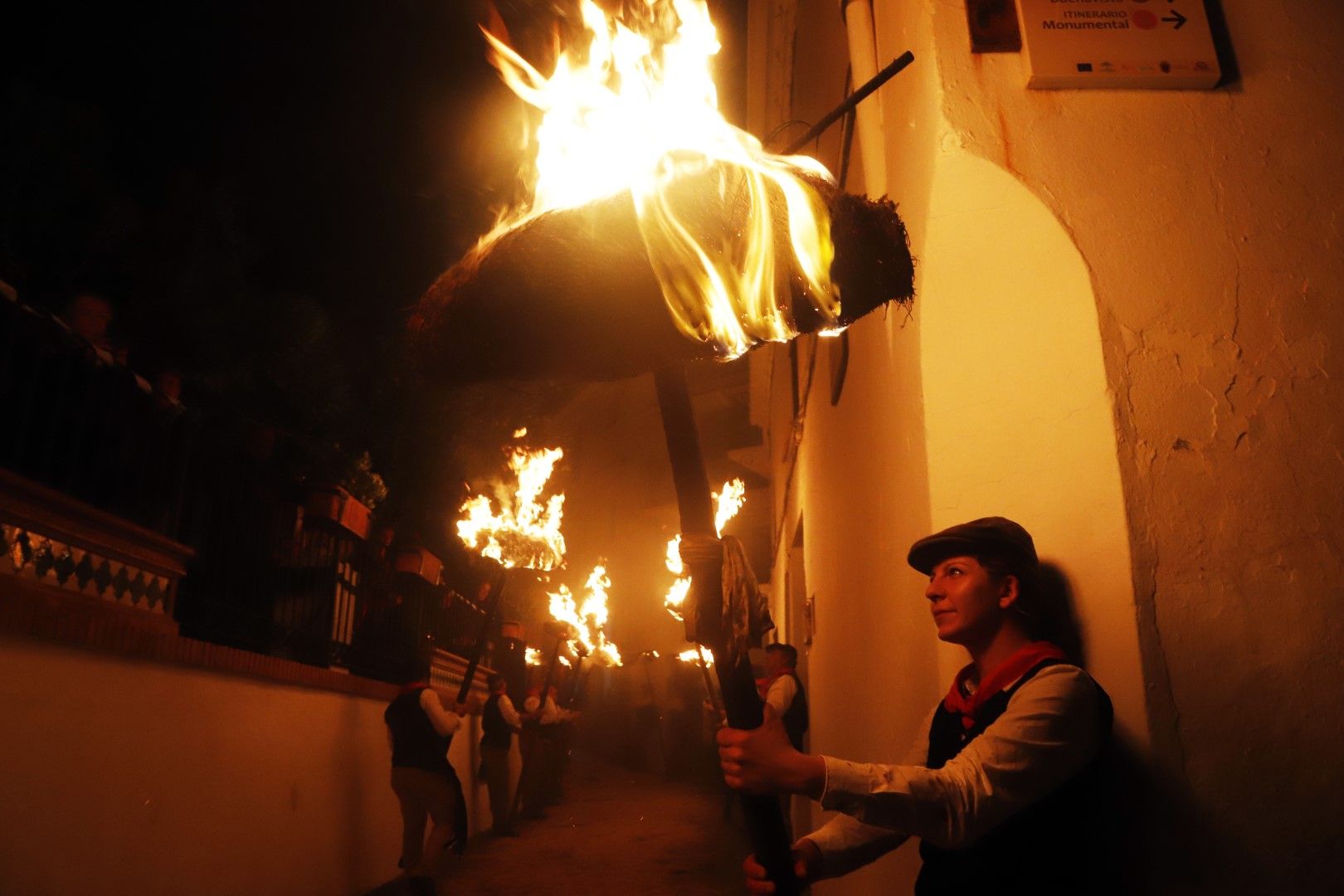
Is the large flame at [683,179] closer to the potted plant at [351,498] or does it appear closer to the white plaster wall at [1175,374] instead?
the white plaster wall at [1175,374]

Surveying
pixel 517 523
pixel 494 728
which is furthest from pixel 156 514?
pixel 494 728

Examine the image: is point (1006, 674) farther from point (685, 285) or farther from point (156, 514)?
point (156, 514)

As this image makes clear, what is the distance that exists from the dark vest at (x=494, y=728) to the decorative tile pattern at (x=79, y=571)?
6.95 metres

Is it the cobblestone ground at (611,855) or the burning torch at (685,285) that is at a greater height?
the burning torch at (685,285)

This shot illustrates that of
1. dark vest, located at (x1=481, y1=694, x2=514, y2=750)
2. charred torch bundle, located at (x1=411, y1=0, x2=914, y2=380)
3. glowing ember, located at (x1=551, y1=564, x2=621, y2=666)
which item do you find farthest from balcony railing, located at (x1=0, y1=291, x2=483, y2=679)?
glowing ember, located at (x1=551, y1=564, x2=621, y2=666)

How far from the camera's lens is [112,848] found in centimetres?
423

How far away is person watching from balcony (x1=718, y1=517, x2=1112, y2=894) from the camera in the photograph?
1915mm

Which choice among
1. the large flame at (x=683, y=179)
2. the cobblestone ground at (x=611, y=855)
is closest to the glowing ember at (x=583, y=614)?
the cobblestone ground at (x=611, y=855)

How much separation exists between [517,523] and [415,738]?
428cm

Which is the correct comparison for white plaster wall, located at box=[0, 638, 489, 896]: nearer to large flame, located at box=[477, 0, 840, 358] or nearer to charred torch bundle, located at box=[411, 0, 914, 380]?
charred torch bundle, located at box=[411, 0, 914, 380]

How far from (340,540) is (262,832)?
3002mm

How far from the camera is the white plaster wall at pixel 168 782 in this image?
147 inches

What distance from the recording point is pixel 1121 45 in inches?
128

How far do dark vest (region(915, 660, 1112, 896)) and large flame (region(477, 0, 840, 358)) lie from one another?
123 cm
